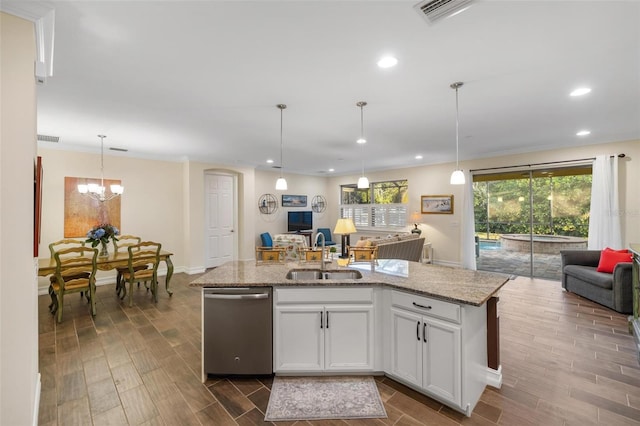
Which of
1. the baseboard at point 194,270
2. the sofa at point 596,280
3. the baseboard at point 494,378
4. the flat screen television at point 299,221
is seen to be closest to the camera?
the baseboard at point 494,378

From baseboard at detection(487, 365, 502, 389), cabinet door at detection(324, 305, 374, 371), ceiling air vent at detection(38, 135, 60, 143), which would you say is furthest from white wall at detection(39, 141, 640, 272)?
cabinet door at detection(324, 305, 374, 371)

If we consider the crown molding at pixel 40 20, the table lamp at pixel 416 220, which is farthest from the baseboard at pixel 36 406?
the table lamp at pixel 416 220

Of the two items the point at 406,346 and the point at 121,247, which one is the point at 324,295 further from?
the point at 121,247

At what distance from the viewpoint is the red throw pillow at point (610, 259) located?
13.1ft

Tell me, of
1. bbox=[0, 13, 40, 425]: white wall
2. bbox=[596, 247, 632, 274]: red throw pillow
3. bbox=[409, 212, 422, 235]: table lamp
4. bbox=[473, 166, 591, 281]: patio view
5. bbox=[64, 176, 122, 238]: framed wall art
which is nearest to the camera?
bbox=[0, 13, 40, 425]: white wall

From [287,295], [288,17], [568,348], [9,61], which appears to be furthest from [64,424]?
[568,348]

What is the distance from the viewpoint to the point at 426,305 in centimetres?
206

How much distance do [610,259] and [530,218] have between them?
1764 millimetres

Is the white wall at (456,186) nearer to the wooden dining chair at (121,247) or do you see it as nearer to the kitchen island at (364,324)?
the kitchen island at (364,324)

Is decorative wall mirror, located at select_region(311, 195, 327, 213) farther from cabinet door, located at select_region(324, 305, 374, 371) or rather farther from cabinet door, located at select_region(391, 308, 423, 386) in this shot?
cabinet door, located at select_region(391, 308, 423, 386)

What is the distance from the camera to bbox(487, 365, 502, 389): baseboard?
226 cm

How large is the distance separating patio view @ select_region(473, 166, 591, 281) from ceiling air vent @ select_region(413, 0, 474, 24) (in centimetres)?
536

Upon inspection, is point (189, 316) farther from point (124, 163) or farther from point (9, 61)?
point (124, 163)

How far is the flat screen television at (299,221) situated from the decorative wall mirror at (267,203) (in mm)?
558
